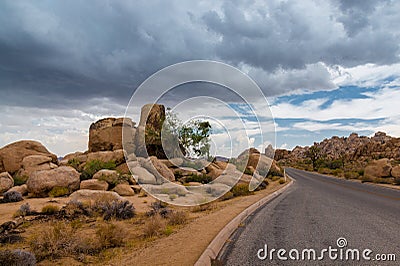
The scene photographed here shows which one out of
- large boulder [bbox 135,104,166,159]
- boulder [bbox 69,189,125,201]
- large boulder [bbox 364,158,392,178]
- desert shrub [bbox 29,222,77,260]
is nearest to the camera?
desert shrub [bbox 29,222,77,260]

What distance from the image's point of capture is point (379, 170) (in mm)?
38344

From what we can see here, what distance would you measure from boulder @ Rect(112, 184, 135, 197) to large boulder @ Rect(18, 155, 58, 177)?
24.2 feet

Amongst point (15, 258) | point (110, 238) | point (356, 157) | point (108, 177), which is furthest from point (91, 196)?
point (356, 157)

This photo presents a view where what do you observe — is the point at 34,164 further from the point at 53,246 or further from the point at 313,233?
the point at 313,233

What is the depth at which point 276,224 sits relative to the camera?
927 cm

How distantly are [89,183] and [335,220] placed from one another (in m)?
14.8

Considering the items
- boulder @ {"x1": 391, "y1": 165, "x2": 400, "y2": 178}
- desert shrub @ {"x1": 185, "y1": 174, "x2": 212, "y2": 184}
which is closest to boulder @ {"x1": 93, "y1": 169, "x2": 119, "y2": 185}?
desert shrub @ {"x1": 185, "y1": 174, "x2": 212, "y2": 184}

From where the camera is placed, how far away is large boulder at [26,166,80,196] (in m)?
18.1

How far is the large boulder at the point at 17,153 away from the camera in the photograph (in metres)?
26.3

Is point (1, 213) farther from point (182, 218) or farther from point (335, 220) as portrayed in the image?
point (335, 220)

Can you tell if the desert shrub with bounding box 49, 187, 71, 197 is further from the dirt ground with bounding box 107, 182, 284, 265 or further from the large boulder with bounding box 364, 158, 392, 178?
the large boulder with bounding box 364, 158, 392, 178

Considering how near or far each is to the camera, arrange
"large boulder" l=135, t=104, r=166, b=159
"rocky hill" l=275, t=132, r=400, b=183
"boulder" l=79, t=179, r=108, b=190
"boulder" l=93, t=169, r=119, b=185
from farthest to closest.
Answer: "rocky hill" l=275, t=132, r=400, b=183 < "large boulder" l=135, t=104, r=166, b=159 < "boulder" l=93, t=169, r=119, b=185 < "boulder" l=79, t=179, r=108, b=190

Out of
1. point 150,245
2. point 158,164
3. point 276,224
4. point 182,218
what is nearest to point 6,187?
point 158,164

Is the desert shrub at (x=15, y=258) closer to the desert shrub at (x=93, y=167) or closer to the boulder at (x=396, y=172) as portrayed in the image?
the desert shrub at (x=93, y=167)
